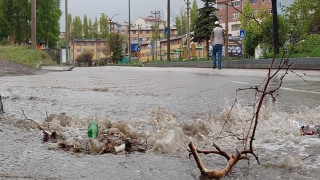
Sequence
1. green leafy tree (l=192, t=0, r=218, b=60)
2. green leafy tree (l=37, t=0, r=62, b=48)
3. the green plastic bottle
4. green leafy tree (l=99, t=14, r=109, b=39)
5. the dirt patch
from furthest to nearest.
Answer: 1. green leafy tree (l=99, t=14, r=109, b=39)
2. green leafy tree (l=37, t=0, r=62, b=48)
3. green leafy tree (l=192, t=0, r=218, b=60)
4. the dirt patch
5. the green plastic bottle

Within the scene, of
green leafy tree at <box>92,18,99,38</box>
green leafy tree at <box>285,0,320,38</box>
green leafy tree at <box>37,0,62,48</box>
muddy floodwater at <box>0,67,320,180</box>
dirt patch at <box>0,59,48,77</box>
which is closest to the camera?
muddy floodwater at <box>0,67,320,180</box>

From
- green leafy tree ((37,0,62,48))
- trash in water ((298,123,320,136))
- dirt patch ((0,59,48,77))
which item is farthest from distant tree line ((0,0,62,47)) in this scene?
trash in water ((298,123,320,136))

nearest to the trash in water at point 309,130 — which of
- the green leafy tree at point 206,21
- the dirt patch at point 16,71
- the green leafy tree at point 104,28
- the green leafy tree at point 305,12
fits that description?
the dirt patch at point 16,71

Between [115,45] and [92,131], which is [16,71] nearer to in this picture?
[92,131]

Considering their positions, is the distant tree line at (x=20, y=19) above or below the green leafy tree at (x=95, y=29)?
below

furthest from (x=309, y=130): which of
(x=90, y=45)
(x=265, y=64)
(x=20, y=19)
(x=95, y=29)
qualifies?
(x=95, y=29)

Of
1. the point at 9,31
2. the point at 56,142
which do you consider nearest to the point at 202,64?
the point at 56,142

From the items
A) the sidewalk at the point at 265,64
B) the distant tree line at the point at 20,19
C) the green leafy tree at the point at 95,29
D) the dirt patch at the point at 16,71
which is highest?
the green leafy tree at the point at 95,29

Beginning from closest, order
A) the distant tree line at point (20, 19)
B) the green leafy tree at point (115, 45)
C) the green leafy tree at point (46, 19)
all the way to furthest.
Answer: the distant tree line at point (20, 19)
the green leafy tree at point (46, 19)
the green leafy tree at point (115, 45)

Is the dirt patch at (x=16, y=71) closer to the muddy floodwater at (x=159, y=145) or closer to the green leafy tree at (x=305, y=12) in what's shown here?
the muddy floodwater at (x=159, y=145)

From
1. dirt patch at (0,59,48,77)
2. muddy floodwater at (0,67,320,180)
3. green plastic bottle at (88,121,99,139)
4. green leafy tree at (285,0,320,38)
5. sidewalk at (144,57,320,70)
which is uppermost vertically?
green leafy tree at (285,0,320,38)

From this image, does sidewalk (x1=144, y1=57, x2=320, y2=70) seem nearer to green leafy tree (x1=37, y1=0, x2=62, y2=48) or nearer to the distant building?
green leafy tree (x1=37, y1=0, x2=62, y2=48)

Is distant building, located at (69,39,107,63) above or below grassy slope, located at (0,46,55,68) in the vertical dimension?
above

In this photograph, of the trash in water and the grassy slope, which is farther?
the grassy slope
